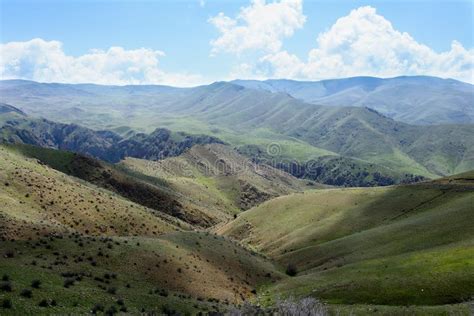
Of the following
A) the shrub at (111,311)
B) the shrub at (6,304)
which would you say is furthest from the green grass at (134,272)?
the shrub at (111,311)

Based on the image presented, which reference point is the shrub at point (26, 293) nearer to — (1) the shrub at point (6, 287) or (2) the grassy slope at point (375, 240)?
(1) the shrub at point (6, 287)

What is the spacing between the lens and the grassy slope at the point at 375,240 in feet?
139

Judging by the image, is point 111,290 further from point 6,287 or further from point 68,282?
point 6,287

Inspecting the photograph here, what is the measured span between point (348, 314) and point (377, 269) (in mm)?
15782

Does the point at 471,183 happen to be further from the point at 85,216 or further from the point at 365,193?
the point at 85,216

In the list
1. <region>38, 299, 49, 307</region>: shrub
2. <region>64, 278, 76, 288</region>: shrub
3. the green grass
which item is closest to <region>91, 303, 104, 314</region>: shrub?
the green grass

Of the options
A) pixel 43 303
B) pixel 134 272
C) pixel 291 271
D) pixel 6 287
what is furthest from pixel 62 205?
pixel 43 303

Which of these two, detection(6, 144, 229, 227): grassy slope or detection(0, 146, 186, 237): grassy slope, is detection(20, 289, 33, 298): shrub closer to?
detection(0, 146, 186, 237): grassy slope

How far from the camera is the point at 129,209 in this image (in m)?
83.8

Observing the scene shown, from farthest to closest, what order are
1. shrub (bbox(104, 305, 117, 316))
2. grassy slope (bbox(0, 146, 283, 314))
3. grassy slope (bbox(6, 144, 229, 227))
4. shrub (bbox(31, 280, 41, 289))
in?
grassy slope (bbox(6, 144, 229, 227)) < grassy slope (bbox(0, 146, 283, 314)) < shrub (bbox(31, 280, 41, 289)) < shrub (bbox(104, 305, 117, 316))

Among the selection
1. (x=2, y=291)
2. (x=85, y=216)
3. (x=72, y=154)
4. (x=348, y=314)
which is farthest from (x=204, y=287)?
(x=72, y=154)

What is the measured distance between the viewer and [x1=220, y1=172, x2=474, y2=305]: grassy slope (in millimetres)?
42250

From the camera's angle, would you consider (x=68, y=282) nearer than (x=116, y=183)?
Yes

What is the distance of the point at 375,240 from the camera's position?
2623 inches
